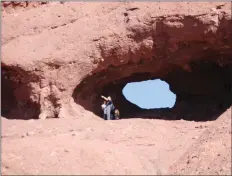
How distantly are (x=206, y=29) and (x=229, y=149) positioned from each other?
3.55m

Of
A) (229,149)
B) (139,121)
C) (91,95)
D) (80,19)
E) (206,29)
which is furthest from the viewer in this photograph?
(91,95)

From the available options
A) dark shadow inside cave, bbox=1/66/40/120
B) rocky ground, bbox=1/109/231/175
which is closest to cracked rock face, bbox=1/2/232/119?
dark shadow inside cave, bbox=1/66/40/120

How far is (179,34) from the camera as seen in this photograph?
10789mm

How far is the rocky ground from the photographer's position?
7.54 meters

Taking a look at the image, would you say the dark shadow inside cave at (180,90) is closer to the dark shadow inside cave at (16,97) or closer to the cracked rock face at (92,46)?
the cracked rock face at (92,46)

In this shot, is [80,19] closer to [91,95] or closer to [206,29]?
[91,95]

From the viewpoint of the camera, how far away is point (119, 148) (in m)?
8.13

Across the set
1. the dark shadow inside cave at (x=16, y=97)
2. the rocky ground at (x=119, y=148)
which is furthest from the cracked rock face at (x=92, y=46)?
the rocky ground at (x=119, y=148)

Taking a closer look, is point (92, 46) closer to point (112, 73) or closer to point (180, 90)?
point (112, 73)

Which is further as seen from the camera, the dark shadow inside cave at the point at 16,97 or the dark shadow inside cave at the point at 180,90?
the dark shadow inside cave at the point at 180,90

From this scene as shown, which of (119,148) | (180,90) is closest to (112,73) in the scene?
(180,90)

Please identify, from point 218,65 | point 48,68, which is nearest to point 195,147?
point 48,68

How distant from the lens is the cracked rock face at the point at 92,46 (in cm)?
1074

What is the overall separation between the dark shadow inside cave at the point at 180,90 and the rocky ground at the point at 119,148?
2664 millimetres
